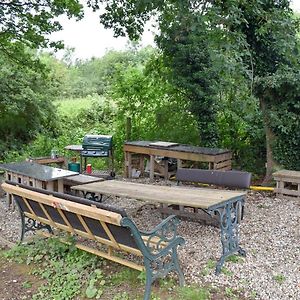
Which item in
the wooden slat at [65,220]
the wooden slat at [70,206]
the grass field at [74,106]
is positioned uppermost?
the grass field at [74,106]

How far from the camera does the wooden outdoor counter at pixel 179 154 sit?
23.8ft

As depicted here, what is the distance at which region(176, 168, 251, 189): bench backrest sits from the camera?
5566 mm

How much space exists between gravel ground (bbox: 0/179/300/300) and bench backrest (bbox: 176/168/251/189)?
523 mm

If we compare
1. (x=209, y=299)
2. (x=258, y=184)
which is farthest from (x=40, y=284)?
(x=258, y=184)

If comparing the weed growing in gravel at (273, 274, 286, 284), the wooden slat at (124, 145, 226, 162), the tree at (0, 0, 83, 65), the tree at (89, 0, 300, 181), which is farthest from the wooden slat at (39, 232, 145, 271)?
the tree at (0, 0, 83, 65)

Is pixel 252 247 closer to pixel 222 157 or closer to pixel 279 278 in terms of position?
pixel 279 278

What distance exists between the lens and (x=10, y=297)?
3.38 meters

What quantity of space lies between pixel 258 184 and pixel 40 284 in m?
5.29

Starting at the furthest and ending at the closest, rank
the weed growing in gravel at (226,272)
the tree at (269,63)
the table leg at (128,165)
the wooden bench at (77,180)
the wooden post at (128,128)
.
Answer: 1. the wooden post at (128,128)
2. the table leg at (128,165)
3. the tree at (269,63)
4. the wooden bench at (77,180)
5. the weed growing in gravel at (226,272)

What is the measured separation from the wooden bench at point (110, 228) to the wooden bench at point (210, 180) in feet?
4.17

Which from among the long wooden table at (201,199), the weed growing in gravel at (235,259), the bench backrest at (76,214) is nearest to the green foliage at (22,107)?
the long wooden table at (201,199)

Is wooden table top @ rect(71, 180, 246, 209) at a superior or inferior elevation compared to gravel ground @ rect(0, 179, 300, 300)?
superior

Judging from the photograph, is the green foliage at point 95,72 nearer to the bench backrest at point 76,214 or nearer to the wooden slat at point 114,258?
the bench backrest at point 76,214

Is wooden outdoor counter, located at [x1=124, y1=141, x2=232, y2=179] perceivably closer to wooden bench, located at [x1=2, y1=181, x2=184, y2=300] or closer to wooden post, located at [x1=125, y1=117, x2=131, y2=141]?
wooden post, located at [x1=125, y1=117, x2=131, y2=141]
